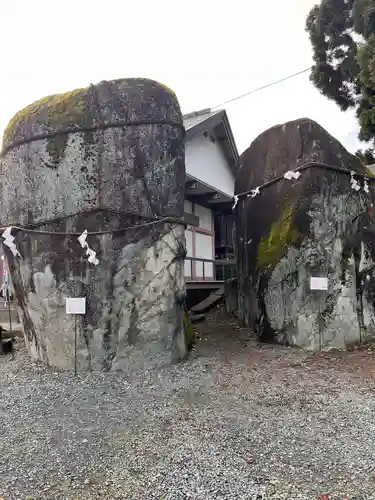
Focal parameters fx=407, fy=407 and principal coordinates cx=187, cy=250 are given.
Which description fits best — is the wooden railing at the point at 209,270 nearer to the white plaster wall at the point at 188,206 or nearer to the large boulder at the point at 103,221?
the white plaster wall at the point at 188,206

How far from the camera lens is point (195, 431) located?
12.5 feet

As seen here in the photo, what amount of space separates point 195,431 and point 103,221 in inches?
115

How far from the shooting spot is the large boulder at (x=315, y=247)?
6.29 m

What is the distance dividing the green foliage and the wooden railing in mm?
5606

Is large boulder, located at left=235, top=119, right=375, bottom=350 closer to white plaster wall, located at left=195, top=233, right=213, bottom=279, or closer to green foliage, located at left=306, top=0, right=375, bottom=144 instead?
green foliage, located at left=306, top=0, right=375, bottom=144

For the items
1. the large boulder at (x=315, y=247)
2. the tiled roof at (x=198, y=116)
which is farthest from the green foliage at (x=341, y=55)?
the large boulder at (x=315, y=247)

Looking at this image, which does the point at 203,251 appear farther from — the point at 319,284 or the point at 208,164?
the point at 319,284

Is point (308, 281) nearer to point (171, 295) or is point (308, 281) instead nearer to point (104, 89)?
point (171, 295)

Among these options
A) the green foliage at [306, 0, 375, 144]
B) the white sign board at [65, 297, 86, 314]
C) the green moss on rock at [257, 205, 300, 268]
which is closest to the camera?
the white sign board at [65, 297, 86, 314]

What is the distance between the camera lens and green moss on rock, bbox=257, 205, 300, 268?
6508mm

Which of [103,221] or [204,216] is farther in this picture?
[204,216]

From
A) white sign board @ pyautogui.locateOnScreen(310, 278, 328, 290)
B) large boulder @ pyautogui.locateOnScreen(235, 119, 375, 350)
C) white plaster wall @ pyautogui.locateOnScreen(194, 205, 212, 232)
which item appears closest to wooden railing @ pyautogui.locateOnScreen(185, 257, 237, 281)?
white plaster wall @ pyautogui.locateOnScreen(194, 205, 212, 232)

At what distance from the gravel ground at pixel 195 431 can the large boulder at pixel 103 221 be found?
0.49 meters

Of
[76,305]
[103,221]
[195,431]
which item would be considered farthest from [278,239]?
[195,431]
